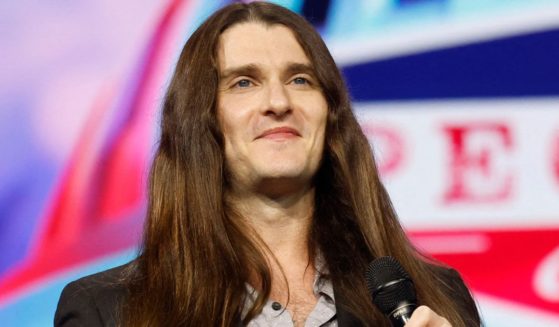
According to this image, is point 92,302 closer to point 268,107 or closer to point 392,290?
point 268,107

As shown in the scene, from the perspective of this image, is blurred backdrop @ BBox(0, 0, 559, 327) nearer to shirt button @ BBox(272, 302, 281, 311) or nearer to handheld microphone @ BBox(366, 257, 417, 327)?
shirt button @ BBox(272, 302, 281, 311)

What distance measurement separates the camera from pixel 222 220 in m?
1.85

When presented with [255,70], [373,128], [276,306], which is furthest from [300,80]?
[373,128]

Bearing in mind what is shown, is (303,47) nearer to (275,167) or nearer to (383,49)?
(275,167)

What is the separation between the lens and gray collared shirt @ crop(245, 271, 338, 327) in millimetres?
1719

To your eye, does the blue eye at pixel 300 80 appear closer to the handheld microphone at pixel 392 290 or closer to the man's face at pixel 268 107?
the man's face at pixel 268 107

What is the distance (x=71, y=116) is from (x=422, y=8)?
936mm

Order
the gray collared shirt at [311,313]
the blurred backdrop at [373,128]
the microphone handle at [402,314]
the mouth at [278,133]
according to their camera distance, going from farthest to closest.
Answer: the blurred backdrop at [373,128], the mouth at [278,133], the gray collared shirt at [311,313], the microphone handle at [402,314]

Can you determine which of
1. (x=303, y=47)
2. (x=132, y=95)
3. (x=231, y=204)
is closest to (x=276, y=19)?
(x=303, y=47)

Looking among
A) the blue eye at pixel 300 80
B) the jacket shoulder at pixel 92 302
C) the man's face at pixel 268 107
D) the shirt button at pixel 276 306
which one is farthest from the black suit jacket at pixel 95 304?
the blue eye at pixel 300 80

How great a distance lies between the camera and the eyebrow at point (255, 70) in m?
1.89

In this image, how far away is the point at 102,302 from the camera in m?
1.76

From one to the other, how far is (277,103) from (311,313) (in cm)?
39

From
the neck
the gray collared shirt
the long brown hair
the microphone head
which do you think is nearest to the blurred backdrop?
the long brown hair
